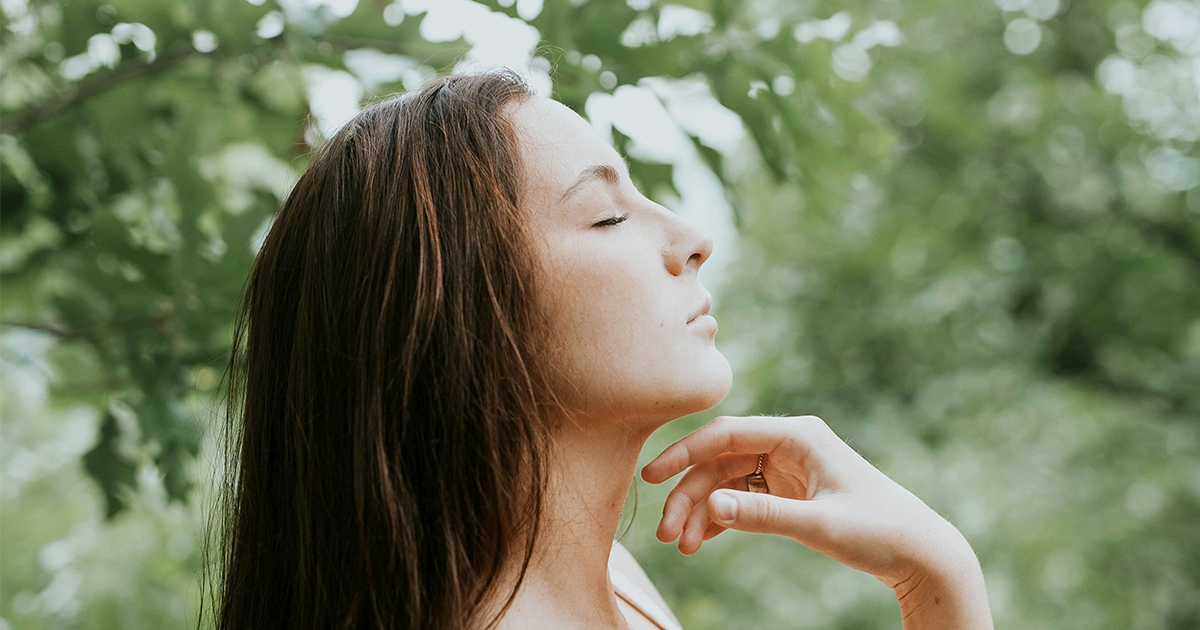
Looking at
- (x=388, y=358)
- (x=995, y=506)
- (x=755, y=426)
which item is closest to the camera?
(x=388, y=358)

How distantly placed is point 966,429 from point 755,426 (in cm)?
255

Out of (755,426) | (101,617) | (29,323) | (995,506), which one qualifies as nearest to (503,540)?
(755,426)

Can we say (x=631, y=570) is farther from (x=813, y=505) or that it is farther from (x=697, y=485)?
(x=813, y=505)

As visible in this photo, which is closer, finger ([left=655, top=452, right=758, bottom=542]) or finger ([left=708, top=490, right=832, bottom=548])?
finger ([left=708, top=490, right=832, bottom=548])

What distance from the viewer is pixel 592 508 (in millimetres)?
849

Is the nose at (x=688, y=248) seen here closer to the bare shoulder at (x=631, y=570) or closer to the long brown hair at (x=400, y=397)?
the long brown hair at (x=400, y=397)

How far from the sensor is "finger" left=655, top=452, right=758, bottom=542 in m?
0.91

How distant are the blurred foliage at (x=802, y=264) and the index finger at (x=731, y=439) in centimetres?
48

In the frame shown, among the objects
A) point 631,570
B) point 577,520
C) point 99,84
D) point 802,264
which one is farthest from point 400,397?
point 802,264

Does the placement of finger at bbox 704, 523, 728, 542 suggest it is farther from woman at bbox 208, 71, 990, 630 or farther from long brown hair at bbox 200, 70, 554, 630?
long brown hair at bbox 200, 70, 554, 630

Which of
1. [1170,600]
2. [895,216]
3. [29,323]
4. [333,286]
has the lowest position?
[1170,600]

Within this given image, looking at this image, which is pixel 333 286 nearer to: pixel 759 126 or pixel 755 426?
pixel 755 426

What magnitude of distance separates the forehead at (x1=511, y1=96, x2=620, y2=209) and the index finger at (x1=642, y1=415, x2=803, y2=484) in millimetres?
289

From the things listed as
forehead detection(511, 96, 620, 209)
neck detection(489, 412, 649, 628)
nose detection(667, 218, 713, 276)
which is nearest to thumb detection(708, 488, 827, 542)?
neck detection(489, 412, 649, 628)
